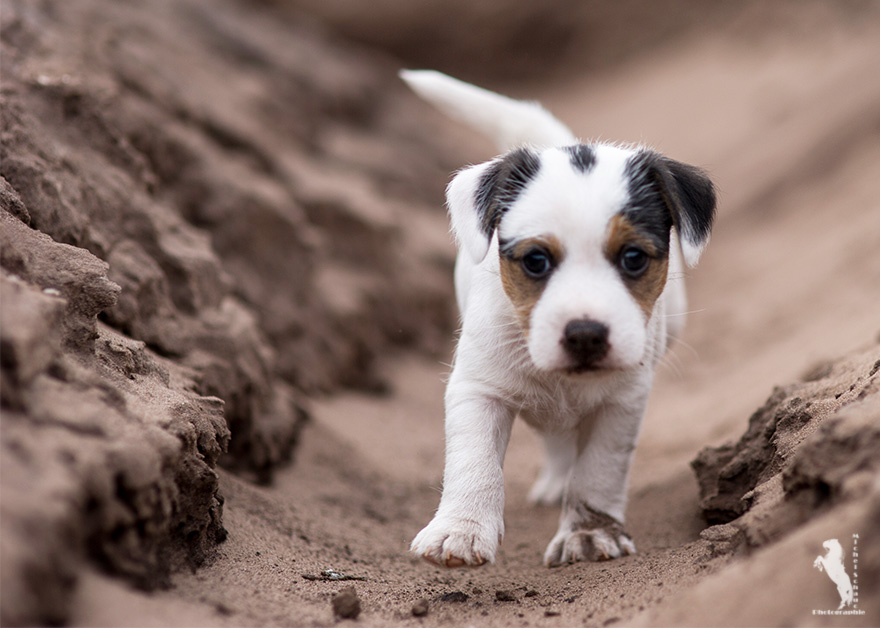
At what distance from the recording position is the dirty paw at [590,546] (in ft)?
11.7

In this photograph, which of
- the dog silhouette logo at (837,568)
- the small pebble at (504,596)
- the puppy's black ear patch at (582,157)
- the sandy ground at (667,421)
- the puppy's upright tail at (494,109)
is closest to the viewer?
the dog silhouette logo at (837,568)

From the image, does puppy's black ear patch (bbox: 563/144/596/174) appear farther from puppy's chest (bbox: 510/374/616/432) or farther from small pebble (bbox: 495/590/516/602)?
small pebble (bbox: 495/590/516/602)

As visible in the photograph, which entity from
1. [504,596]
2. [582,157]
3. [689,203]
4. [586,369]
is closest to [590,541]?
[504,596]

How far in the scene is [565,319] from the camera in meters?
3.03

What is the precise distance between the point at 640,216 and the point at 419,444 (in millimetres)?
3242

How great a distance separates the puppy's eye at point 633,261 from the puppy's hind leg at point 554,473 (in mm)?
1667

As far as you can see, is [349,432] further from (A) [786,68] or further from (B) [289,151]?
(A) [786,68]

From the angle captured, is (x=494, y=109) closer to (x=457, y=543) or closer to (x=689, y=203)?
(x=689, y=203)

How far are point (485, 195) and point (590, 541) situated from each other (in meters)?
1.59

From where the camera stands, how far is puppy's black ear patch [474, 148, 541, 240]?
11.3 ft

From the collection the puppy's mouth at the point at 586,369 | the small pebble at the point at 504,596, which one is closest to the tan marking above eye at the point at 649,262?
the puppy's mouth at the point at 586,369

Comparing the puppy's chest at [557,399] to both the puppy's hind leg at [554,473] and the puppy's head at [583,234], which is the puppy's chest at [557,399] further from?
the puppy's hind leg at [554,473]

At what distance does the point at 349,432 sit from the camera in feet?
19.2

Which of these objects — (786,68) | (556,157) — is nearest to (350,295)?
(556,157)
